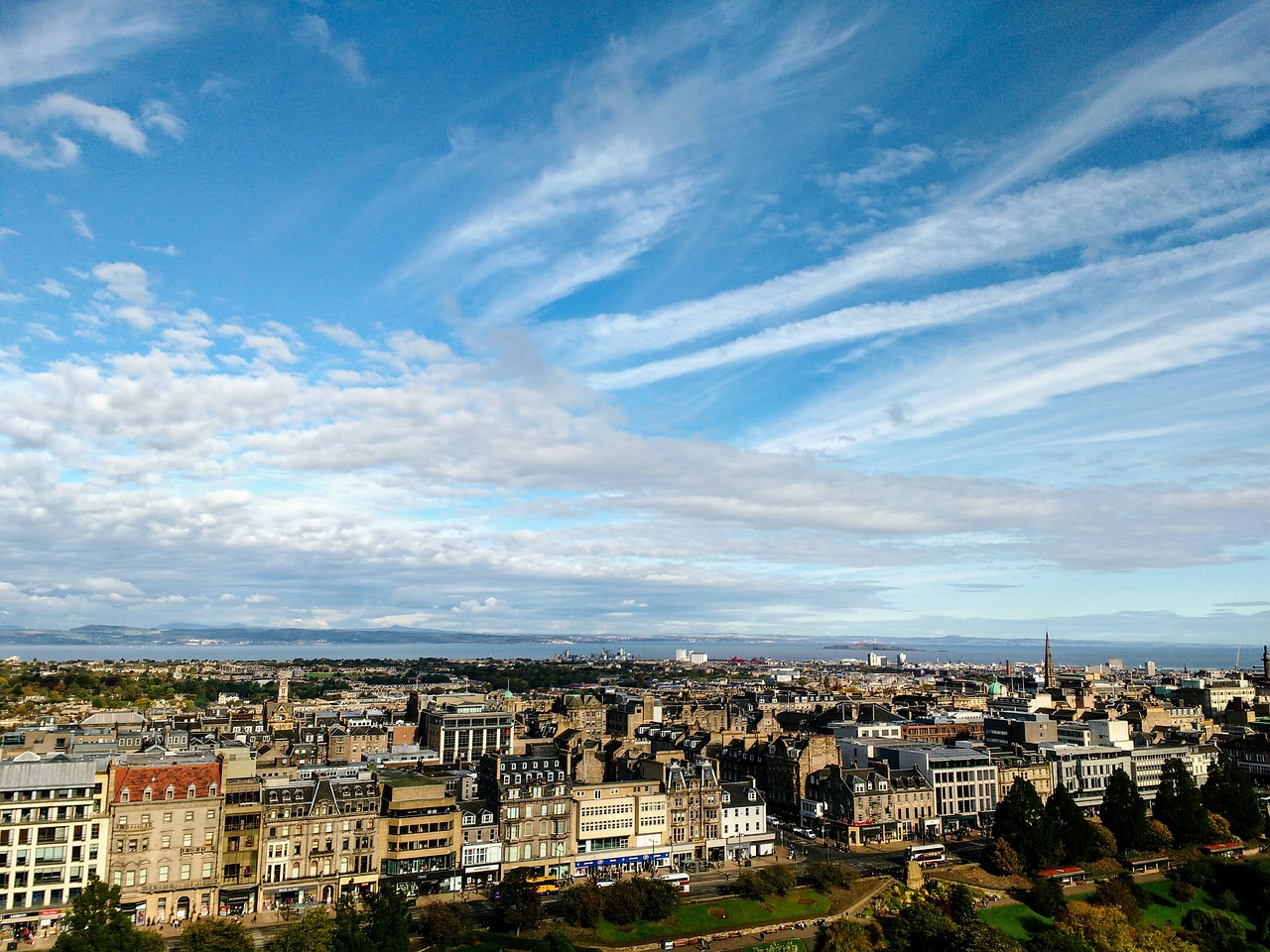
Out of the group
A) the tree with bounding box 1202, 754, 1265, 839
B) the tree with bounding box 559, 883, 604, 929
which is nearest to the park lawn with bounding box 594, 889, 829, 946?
the tree with bounding box 559, 883, 604, 929

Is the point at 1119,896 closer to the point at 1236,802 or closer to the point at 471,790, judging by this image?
the point at 1236,802

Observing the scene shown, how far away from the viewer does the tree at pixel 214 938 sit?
4978 centimetres

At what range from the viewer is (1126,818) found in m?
85.4

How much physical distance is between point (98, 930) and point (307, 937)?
33.0ft

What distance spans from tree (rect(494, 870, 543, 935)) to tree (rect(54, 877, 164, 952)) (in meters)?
19.7

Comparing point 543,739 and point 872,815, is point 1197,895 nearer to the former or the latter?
point 872,815

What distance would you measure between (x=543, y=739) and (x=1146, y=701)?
4123 inches

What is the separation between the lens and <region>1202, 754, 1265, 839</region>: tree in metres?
92.8

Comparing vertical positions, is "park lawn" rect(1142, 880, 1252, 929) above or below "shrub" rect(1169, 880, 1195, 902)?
below

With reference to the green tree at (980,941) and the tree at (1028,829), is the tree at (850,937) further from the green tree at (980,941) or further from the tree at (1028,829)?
the tree at (1028,829)

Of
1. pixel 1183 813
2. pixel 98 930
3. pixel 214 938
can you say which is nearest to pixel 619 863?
pixel 214 938

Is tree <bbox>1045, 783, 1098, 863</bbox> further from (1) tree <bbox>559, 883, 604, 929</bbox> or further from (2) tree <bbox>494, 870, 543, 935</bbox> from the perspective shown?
(2) tree <bbox>494, 870, 543, 935</bbox>

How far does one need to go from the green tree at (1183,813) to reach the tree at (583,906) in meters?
58.4

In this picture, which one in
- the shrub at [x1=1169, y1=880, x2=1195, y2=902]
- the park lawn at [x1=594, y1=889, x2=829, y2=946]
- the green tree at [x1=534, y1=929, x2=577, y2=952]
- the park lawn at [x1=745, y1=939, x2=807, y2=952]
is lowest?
the shrub at [x1=1169, y1=880, x2=1195, y2=902]
